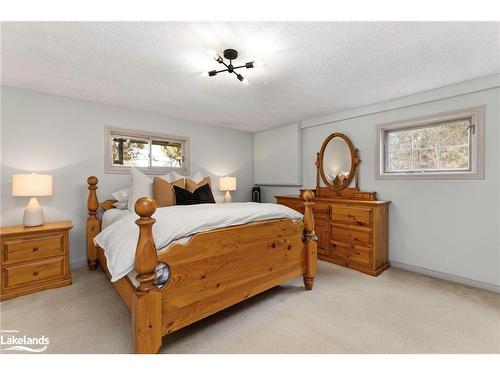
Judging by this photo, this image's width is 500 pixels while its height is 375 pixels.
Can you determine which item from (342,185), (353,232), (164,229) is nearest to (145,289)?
(164,229)

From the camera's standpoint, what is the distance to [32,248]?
235cm

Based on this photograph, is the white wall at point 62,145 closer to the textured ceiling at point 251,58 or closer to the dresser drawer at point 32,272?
the textured ceiling at point 251,58

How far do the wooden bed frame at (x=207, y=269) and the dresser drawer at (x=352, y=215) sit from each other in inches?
34.3

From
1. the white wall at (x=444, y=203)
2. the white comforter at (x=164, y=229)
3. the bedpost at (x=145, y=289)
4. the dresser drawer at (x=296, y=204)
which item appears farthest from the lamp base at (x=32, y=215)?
the white wall at (x=444, y=203)

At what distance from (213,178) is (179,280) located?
296 cm

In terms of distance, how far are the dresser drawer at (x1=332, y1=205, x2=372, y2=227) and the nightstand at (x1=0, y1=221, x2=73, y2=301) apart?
3244 mm

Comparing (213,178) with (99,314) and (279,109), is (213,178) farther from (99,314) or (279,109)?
(99,314)

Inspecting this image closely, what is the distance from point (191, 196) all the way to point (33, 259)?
5.50 ft

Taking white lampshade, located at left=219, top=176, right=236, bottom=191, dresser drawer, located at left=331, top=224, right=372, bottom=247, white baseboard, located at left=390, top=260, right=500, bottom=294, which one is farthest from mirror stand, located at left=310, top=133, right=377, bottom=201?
white lampshade, located at left=219, top=176, right=236, bottom=191

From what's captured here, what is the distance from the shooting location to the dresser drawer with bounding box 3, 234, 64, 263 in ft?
7.36

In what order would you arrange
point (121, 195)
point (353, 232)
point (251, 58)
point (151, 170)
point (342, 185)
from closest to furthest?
point (251, 58), point (353, 232), point (121, 195), point (342, 185), point (151, 170)

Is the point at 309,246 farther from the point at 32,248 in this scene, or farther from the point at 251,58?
the point at 32,248
